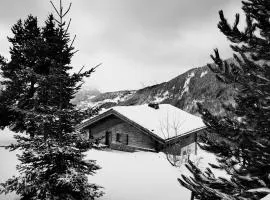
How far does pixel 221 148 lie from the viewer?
5887 millimetres

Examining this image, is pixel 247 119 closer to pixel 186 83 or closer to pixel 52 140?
pixel 52 140

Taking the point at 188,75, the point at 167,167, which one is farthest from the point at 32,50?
the point at 188,75

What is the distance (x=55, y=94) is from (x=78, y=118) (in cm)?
120

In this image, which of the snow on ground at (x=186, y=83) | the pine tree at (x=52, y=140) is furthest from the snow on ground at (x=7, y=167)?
the snow on ground at (x=186, y=83)

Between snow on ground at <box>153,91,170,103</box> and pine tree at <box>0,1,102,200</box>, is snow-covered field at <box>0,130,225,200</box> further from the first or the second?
snow on ground at <box>153,91,170,103</box>

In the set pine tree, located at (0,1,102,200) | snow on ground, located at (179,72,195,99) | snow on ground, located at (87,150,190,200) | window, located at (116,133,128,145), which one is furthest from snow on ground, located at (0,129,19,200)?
snow on ground, located at (179,72,195,99)

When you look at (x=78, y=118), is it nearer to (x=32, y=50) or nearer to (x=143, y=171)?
(x=32, y=50)

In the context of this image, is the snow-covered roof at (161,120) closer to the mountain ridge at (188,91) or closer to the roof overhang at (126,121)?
the roof overhang at (126,121)

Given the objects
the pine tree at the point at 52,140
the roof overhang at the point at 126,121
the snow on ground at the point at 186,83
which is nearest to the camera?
the pine tree at the point at 52,140

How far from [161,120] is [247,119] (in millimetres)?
21245

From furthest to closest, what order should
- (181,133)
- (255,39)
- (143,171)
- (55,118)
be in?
(181,133) < (143,171) < (55,118) < (255,39)

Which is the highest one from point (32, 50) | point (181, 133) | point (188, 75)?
point (188, 75)

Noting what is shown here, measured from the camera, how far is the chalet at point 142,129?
23.5 metres

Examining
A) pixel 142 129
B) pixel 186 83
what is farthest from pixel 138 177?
pixel 186 83
